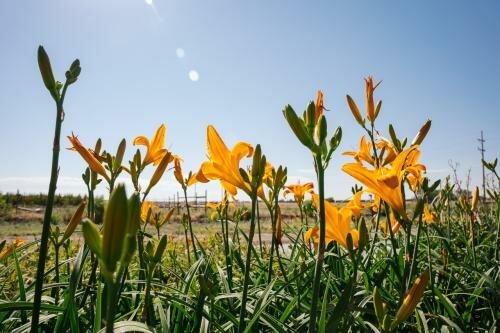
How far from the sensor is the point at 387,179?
1.12 m

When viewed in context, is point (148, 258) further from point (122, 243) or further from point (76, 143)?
point (122, 243)

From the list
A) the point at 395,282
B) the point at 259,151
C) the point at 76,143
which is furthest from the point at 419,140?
the point at 76,143

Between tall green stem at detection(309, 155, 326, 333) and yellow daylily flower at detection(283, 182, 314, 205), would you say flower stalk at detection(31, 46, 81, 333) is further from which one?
yellow daylily flower at detection(283, 182, 314, 205)

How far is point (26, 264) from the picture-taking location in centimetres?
354

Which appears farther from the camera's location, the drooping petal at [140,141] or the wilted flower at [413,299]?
the drooping petal at [140,141]

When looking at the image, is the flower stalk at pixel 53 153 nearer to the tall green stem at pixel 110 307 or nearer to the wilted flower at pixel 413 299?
the tall green stem at pixel 110 307

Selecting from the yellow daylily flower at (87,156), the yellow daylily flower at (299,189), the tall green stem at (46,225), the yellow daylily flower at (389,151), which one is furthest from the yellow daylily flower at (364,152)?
the tall green stem at (46,225)

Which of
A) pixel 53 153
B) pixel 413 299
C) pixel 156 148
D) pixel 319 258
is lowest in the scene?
pixel 413 299

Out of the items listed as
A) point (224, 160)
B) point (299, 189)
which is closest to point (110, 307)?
point (224, 160)

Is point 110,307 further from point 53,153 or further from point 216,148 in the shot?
point 216,148

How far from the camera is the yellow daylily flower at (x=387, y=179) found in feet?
3.60

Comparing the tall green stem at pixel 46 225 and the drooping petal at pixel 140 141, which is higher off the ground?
the drooping petal at pixel 140 141

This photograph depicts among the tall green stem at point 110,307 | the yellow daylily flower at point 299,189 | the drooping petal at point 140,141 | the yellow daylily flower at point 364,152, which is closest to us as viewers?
the tall green stem at point 110,307

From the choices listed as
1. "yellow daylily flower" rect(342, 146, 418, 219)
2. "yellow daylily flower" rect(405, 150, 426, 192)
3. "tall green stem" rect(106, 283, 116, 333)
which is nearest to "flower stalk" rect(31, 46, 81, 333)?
"tall green stem" rect(106, 283, 116, 333)
